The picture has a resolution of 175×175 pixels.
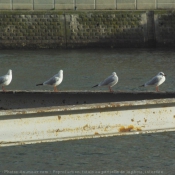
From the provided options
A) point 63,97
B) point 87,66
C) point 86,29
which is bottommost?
point 87,66

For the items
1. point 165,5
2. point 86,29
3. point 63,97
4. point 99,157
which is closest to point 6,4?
point 86,29

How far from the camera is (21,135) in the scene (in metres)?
7.69

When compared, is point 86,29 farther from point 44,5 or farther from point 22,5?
point 22,5

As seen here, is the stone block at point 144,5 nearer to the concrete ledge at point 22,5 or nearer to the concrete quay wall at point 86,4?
the concrete quay wall at point 86,4

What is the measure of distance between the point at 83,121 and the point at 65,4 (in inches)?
1153

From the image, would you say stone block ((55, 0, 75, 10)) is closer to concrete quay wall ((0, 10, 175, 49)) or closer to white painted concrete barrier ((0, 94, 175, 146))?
concrete quay wall ((0, 10, 175, 49))

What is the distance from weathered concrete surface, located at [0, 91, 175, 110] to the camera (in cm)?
1069

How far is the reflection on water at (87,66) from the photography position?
23344 millimetres

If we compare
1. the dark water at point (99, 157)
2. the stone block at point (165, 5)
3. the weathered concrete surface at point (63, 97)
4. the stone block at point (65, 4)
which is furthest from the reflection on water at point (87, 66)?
the weathered concrete surface at point (63, 97)

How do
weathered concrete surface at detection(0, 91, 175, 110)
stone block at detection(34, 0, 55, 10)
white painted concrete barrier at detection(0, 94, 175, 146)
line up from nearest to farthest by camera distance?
white painted concrete barrier at detection(0, 94, 175, 146)
weathered concrete surface at detection(0, 91, 175, 110)
stone block at detection(34, 0, 55, 10)

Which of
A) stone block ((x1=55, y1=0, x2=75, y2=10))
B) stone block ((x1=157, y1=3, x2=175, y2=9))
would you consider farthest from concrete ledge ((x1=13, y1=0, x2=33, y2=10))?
stone block ((x1=157, y1=3, x2=175, y2=9))

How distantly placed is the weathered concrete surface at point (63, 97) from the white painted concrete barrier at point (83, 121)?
2368mm

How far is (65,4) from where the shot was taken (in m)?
36.9

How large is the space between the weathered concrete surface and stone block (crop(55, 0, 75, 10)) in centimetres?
2558
